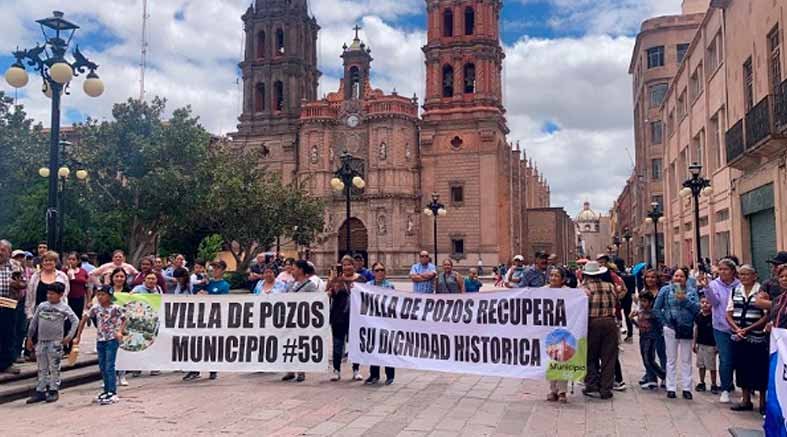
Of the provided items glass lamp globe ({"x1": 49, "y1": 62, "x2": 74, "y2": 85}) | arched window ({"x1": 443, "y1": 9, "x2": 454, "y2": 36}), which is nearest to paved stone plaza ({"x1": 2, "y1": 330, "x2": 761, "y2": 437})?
glass lamp globe ({"x1": 49, "y1": 62, "x2": 74, "y2": 85})

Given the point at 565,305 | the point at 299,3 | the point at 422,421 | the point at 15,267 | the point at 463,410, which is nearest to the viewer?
the point at 422,421

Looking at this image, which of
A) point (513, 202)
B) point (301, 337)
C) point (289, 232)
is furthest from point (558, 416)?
point (513, 202)

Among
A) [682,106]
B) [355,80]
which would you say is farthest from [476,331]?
[355,80]

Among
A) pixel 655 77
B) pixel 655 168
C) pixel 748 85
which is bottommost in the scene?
pixel 748 85

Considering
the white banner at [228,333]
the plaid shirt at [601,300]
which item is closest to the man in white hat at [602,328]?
the plaid shirt at [601,300]

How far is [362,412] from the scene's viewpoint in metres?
7.87

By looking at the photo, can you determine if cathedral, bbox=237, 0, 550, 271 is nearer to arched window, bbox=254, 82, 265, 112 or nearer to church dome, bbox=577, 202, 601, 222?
arched window, bbox=254, 82, 265, 112

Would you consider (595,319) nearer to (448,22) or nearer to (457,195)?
(457,195)

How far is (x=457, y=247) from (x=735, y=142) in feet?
114

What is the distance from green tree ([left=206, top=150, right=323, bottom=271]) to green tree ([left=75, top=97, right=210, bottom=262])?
3.40ft

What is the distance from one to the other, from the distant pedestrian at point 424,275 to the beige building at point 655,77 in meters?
37.4

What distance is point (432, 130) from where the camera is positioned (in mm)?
53375

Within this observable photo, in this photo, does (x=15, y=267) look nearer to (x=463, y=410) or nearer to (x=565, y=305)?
(x=463, y=410)

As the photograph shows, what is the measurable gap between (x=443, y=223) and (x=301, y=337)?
43.3 m
